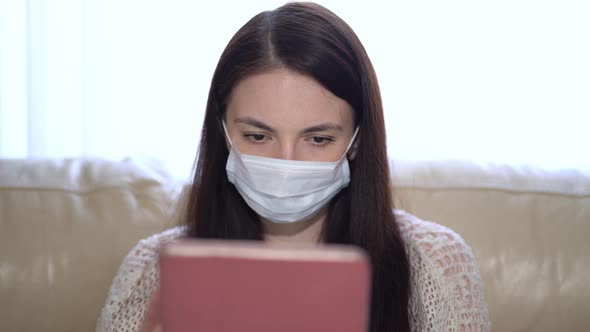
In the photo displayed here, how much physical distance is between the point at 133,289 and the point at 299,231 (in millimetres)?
388

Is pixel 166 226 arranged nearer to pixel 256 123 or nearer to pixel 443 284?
pixel 256 123

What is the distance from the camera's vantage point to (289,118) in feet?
3.67

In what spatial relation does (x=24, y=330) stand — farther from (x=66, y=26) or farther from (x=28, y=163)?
(x=66, y=26)

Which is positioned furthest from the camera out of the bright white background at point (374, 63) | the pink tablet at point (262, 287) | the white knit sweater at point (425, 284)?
the bright white background at point (374, 63)

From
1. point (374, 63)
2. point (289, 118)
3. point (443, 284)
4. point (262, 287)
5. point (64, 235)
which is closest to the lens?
point (262, 287)

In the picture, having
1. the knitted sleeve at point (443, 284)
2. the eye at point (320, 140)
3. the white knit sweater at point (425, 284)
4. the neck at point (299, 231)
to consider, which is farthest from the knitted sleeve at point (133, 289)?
the knitted sleeve at point (443, 284)

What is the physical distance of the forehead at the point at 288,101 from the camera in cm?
112

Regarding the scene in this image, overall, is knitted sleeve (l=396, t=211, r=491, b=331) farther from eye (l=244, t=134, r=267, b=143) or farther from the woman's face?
eye (l=244, t=134, r=267, b=143)

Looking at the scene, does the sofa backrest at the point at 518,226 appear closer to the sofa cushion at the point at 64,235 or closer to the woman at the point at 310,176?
the woman at the point at 310,176

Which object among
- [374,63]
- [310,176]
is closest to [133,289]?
[310,176]

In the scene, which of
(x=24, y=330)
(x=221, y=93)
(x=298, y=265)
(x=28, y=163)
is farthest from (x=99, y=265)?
(x=298, y=265)

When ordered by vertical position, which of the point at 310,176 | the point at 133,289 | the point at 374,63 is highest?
the point at 374,63

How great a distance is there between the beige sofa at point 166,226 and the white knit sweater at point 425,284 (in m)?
0.07

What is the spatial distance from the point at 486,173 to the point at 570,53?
77 cm
